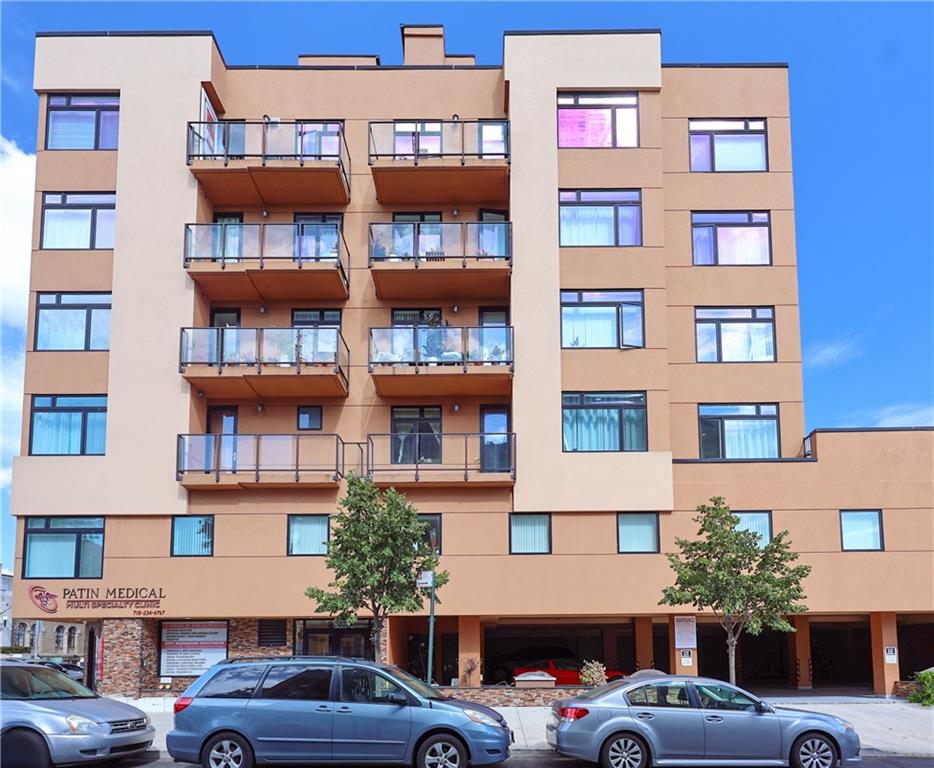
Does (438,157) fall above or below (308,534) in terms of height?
above

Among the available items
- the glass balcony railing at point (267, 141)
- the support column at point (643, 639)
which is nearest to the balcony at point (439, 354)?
the glass balcony railing at point (267, 141)

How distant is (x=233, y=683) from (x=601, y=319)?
47.2 feet

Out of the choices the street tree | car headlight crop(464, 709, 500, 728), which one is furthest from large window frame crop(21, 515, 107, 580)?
car headlight crop(464, 709, 500, 728)

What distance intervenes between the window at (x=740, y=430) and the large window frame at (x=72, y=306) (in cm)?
1518

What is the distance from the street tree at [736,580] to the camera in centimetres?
1989

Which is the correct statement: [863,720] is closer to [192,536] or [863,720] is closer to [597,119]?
[597,119]

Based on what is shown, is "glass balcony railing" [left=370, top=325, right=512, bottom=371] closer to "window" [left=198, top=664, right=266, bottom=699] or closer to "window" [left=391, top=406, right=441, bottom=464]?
"window" [left=391, top=406, right=441, bottom=464]

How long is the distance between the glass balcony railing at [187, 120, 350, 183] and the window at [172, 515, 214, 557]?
8.84 m

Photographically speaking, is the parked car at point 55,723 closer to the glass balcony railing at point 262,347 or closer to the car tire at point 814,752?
the car tire at point 814,752

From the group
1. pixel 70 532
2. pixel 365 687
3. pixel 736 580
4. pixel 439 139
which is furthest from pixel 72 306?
pixel 736 580

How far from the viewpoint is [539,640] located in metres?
29.6

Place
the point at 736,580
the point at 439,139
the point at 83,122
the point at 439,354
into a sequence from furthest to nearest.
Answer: the point at 83,122 < the point at 439,139 < the point at 439,354 < the point at 736,580

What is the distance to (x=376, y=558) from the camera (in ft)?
64.8

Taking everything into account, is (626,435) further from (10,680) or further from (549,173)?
(10,680)
